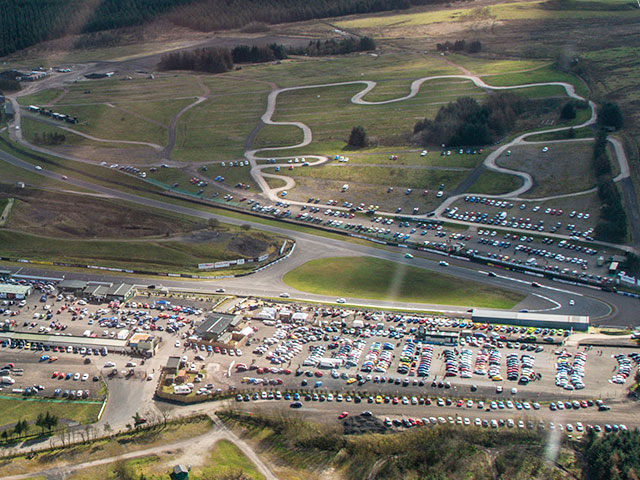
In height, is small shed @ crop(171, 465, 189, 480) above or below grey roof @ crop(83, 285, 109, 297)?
below

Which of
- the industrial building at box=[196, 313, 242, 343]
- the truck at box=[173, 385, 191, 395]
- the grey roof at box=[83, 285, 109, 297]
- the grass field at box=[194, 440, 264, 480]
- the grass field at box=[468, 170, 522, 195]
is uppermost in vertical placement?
the grass field at box=[468, 170, 522, 195]

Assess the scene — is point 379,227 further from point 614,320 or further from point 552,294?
point 614,320

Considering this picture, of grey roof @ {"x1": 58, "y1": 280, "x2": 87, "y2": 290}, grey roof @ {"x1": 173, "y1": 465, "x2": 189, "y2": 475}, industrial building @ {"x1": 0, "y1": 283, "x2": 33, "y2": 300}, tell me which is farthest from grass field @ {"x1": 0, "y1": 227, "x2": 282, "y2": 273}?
grey roof @ {"x1": 173, "y1": 465, "x2": 189, "y2": 475}

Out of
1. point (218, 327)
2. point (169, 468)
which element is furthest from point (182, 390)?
point (218, 327)

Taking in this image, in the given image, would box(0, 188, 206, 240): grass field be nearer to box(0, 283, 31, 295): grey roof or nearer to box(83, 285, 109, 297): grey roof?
box(83, 285, 109, 297): grey roof

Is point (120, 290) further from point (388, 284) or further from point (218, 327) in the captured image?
point (388, 284)

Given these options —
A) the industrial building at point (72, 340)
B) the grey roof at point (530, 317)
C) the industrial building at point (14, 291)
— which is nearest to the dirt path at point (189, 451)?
the industrial building at point (72, 340)

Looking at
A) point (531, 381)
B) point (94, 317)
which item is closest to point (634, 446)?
point (531, 381)
